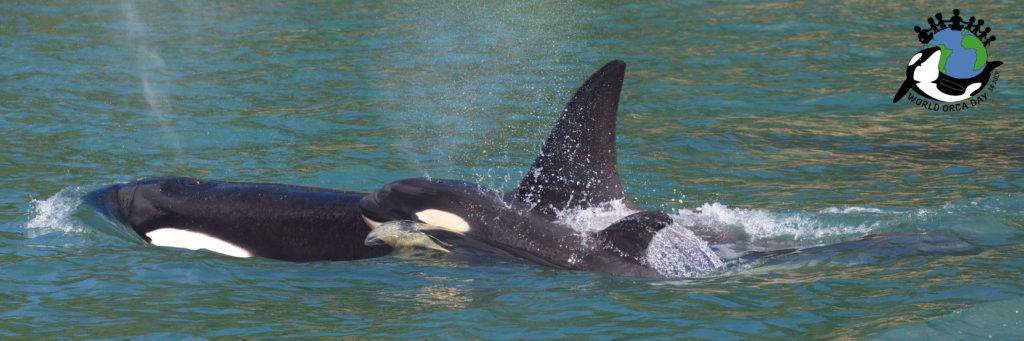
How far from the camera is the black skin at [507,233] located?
6832 millimetres

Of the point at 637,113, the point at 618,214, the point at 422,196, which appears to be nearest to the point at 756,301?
the point at 618,214

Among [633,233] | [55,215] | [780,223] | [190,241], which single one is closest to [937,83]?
[780,223]

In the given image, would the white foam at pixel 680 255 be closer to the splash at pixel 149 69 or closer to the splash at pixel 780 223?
the splash at pixel 780 223

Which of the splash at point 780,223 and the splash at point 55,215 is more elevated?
the splash at point 55,215

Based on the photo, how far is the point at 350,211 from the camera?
7.27 metres

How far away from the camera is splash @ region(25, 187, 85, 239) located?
8.03 metres

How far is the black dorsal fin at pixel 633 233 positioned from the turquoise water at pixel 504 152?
0.24 m

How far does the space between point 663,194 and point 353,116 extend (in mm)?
4845

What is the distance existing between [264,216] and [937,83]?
31.2 feet

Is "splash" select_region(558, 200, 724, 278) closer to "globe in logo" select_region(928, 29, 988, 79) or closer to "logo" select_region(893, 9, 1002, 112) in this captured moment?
"logo" select_region(893, 9, 1002, 112)

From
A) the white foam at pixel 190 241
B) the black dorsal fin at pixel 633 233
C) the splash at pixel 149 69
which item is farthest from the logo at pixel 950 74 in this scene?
the white foam at pixel 190 241

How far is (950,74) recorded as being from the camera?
1422cm

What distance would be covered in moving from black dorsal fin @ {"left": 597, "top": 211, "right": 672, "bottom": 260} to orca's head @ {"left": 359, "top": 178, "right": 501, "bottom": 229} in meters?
0.76

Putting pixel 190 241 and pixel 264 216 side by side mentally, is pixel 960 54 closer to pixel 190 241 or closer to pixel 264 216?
pixel 264 216
